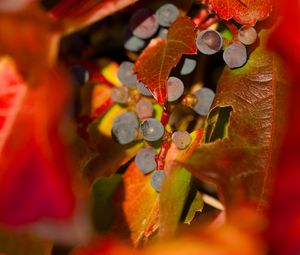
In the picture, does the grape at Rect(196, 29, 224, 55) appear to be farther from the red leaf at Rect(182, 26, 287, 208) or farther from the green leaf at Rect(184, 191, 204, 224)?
the green leaf at Rect(184, 191, 204, 224)

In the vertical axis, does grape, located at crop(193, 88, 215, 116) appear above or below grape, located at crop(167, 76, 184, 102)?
below

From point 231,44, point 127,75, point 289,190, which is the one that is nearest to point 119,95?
point 127,75

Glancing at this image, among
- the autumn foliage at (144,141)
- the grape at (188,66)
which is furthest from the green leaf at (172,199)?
the grape at (188,66)

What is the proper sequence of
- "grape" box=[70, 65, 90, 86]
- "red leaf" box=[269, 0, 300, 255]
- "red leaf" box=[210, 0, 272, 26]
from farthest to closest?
"grape" box=[70, 65, 90, 86], "red leaf" box=[210, 0, 272, 26], "red leaf" box=[269, 0, 300, 255]

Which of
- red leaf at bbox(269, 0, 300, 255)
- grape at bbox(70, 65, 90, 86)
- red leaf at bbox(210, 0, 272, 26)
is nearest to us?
red leaf at bbox(269, 0, 300, 255)

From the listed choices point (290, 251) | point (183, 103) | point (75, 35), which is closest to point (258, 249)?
point (290, 251)

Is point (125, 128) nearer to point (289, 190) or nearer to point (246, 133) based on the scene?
point (246, 133)

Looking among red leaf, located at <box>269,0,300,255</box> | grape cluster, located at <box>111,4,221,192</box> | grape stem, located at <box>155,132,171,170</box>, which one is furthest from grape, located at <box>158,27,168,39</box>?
red leaf, located at <box>269,0,300,255</box>
